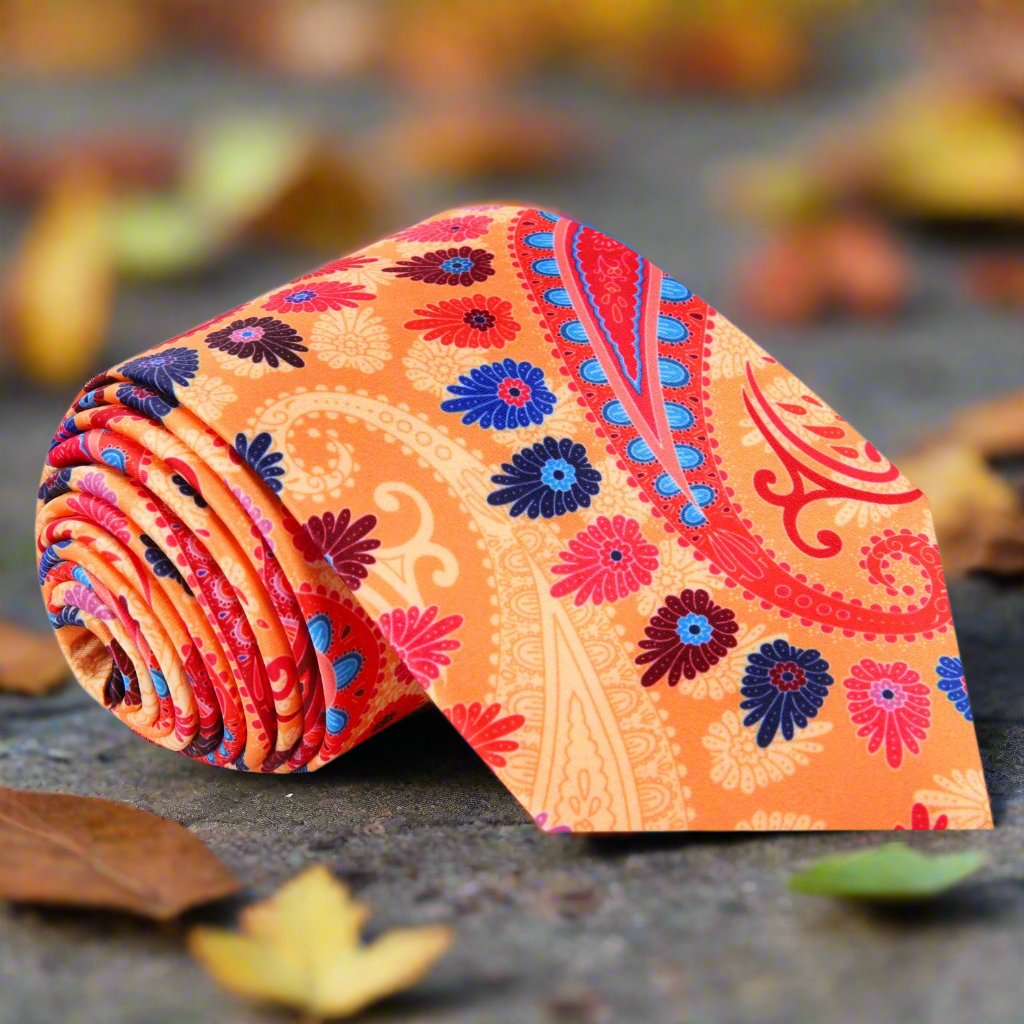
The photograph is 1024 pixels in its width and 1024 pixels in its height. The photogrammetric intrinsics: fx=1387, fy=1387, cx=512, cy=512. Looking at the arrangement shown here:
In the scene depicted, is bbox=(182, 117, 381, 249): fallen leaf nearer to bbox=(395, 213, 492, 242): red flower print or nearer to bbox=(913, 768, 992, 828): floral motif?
bbox=(395, 213, 492, 242): red flower print

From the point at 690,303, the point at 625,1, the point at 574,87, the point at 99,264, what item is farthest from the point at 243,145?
the point at 690,303

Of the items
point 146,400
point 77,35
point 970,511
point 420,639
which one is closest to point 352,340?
point 146,400

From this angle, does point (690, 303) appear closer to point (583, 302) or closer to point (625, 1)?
point (583, 302)

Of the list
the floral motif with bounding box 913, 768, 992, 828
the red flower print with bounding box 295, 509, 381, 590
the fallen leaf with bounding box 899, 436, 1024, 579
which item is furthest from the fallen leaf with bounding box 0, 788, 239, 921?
the fallen leaf with bounding box 899, 436, 1024, 579

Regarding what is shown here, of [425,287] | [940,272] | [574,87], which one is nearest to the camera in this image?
[425,287]

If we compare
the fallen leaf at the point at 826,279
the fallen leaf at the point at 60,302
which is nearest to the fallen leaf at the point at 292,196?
the fallen leaf at the point at 60,302

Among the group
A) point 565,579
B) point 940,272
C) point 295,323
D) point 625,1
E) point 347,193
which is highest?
point 625,1

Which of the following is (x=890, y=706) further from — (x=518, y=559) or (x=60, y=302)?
(x=60, y=302)

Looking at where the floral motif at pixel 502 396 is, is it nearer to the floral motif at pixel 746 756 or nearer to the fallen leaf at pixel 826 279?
the floral motif at pixel 746 756

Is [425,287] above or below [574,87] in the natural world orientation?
below
